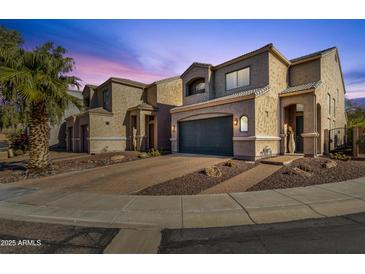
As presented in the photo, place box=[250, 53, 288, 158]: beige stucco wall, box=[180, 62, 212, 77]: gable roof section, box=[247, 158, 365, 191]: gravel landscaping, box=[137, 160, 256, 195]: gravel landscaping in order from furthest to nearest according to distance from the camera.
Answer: box=[180, 62, 212, 77]: gable roof section < box=[250, 53, 288, 158]: beige stucco wall < box=[247, 158, 365, 191]: gravel landscaping < box=[137, 160, 256, 195]: gravel landscaping

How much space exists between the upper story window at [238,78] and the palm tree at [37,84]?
11.7 metres

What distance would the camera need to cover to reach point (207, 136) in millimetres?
15297

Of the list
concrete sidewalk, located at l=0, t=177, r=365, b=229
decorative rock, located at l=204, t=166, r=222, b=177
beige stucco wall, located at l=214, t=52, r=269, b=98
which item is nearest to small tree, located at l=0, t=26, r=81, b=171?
concrete sidewalk, located at l=0, t=177, r=365, b=229

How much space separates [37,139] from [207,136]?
426 inches

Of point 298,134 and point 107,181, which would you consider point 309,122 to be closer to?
point 298,134

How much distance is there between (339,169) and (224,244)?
8.61 metres

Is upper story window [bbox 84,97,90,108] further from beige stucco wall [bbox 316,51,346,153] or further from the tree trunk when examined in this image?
beige stucco wall [bbox 316,51,346,153]

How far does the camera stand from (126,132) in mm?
21641

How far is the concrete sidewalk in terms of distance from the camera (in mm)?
4555

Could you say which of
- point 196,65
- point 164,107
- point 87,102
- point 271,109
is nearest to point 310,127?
point 271,109

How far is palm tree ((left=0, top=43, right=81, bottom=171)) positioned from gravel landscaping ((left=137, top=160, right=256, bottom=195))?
703cm

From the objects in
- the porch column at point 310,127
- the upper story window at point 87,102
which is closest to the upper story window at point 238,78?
the porch column at point 310,127

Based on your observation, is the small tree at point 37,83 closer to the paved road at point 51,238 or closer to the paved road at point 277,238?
the paved road at point 51,238

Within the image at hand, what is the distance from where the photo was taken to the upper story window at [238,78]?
15.3 meters
